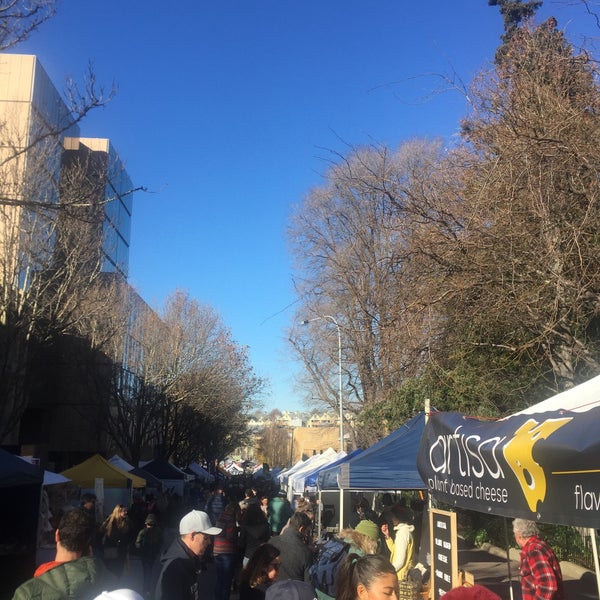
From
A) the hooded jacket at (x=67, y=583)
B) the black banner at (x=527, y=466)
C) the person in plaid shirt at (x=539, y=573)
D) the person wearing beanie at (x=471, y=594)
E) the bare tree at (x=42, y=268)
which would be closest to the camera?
the person wearing beanie at (x=471, y=594)

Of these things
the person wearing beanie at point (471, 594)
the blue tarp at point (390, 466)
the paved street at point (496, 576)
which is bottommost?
the paved street at point (496, 576)

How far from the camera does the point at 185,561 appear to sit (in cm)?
Result: 412

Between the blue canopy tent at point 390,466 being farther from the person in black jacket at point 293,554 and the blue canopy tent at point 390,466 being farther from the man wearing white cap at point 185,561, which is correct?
the man wearing white cap at point 185,561

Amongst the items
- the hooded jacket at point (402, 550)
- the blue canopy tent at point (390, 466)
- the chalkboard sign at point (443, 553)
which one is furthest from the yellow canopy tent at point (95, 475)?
the chalkboard sign at point (443, 553)

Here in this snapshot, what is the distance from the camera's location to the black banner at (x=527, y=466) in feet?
9.43

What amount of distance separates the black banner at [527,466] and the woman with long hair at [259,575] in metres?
1.48

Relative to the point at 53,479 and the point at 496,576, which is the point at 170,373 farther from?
the point at 496,576

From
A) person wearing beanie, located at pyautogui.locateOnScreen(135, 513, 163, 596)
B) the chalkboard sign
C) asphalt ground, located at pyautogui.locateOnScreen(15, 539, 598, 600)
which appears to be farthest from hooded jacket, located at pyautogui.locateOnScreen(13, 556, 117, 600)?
person wearing beanie, located at pyautogui.locateOnScreen(135, 513, 163, 596)

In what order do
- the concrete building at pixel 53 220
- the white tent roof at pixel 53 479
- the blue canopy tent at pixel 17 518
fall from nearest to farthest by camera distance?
the blue canopy tent at pixel 17 518
the concrete building at pixel 53 220
the white tent roof at pixel 53 479

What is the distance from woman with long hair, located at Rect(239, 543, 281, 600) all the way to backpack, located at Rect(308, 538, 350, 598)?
34.5 inches

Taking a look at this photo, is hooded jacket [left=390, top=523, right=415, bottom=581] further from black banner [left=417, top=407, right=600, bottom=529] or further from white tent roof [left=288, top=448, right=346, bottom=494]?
white tent roof [left=288, top=448, right=346, bottom=494]

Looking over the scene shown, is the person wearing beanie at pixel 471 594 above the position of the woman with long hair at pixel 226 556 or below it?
above

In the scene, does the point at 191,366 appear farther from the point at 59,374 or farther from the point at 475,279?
the point at 475,279

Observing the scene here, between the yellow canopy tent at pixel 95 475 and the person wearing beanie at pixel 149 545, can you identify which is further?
the yellow canopy tent at pixel 95 475
